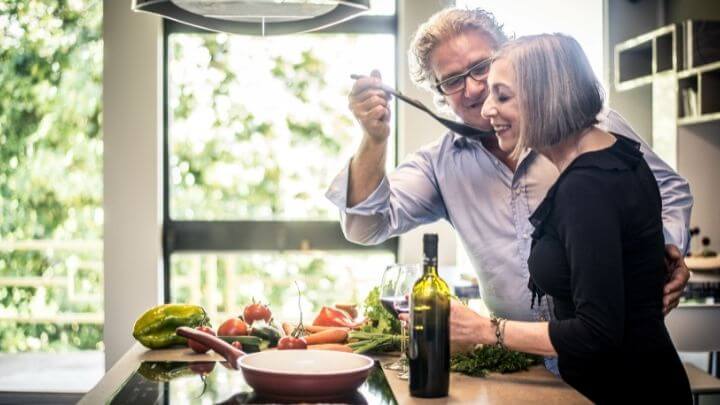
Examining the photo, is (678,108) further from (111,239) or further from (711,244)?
(111,239)

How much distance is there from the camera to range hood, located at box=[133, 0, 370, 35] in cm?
196

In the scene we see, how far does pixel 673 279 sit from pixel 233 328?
1023 millimetres

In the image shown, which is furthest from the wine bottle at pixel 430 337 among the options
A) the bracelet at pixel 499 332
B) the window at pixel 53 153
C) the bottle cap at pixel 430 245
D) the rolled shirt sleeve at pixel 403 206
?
the window at pixel 53 153

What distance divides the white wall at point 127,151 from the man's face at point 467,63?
7.97 ft

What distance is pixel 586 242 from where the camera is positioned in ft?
5.05

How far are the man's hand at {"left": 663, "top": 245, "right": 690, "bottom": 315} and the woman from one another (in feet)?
0.33

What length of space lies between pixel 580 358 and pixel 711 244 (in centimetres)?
386

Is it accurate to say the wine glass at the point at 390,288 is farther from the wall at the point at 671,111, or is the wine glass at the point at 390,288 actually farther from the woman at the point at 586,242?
the wall at the point at 671,111

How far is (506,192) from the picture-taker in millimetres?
2277

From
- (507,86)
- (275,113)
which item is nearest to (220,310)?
(275,113)

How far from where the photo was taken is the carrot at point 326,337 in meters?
2.09

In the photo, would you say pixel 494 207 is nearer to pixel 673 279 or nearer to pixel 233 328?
pixel 673 279

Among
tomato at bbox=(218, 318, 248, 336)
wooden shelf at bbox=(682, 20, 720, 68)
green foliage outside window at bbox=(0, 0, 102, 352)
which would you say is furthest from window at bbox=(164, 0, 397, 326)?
tomato at bbox=(218, 318, 248, 336)

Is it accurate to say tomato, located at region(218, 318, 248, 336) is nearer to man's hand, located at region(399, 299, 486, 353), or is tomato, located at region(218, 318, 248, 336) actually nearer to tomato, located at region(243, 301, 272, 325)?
tomato, located at region(243, 301, 272, 325)
